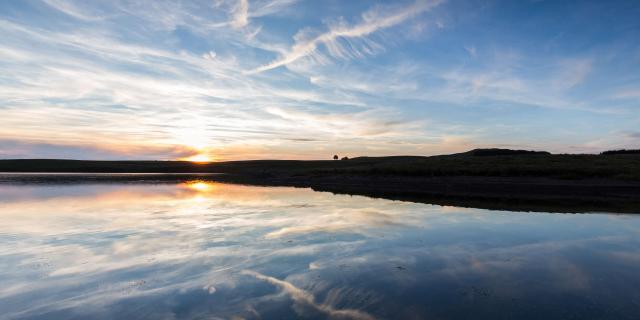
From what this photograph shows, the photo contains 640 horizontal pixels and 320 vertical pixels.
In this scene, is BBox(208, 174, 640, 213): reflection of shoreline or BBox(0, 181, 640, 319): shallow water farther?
BBox(208, 174, 640, 213): reflection of shoreline

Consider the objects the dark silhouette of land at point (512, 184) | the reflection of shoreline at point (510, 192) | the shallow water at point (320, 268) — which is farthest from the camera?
the dark silhouette of land at point (512, 184)

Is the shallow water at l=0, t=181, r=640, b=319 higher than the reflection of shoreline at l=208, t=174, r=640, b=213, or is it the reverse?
the reflection of shoreline at l=208, t=174, r=640, b=213

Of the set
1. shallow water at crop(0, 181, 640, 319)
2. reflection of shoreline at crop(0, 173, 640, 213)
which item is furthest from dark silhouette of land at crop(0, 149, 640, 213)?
shallow water at crop(0, 181, 640, 319)

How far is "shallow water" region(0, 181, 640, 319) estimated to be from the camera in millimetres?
8648

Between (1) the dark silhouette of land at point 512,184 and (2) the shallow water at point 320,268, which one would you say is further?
(1) the dark silhouette of land at point 512,184

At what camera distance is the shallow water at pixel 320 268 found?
865cm

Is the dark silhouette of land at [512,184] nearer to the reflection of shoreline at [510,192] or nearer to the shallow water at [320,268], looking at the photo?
the reflection of shoreline at [510,192]

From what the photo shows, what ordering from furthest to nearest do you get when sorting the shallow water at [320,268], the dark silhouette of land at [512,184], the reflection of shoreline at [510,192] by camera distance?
the dark silhouette of land at [512,184]
the reflection of shoreline at [510,192]
the shallow water at [320,268]

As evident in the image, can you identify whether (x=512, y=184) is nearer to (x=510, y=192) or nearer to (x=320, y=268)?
(x=510, y=192)

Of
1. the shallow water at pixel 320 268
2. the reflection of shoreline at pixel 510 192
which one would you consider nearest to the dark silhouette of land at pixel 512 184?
the reflection of shoreline at pixel 510 192

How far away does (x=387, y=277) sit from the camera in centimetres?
1091

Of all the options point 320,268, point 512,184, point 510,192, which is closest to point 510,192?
point 510,192

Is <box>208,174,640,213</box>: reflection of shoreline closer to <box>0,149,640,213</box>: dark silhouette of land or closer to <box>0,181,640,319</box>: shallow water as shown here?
<box>0,149,640,213</box>: dark silhouette of land

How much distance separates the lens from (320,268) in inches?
466
